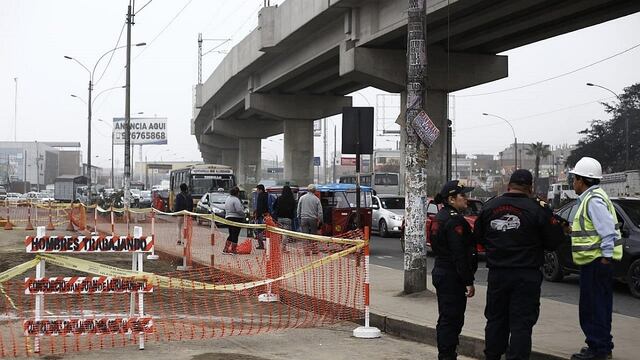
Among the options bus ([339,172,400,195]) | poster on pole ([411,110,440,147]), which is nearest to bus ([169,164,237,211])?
bus ([339,172,400,195])

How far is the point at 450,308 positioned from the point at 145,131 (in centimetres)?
8741

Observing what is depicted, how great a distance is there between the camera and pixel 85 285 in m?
8.16

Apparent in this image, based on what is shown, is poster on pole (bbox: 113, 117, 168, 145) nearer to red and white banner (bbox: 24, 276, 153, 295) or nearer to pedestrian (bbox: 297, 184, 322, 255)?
pedestrian (bbox: 297, 184, 322, 255)

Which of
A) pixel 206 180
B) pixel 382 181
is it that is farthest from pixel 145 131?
pixel 206 180

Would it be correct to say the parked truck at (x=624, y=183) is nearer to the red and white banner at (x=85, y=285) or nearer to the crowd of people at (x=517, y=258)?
the crowd of people at (x=517, y=258)

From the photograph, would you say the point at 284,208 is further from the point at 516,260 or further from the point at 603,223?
the point at 516,260

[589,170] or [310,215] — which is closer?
[589,170]

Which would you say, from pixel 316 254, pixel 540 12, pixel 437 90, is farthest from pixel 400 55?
pixel 316 254

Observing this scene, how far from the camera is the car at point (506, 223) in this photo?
20.8 feet

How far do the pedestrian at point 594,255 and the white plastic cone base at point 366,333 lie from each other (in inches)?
106

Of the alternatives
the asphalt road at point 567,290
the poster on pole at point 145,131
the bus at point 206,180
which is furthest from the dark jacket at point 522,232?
the poster on pole at point 145,131

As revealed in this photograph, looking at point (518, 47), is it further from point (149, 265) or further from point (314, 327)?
point (314, 327)

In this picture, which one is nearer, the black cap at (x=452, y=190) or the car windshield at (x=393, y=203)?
the black cap at (x=452, y=190)

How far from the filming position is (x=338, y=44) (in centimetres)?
3127
